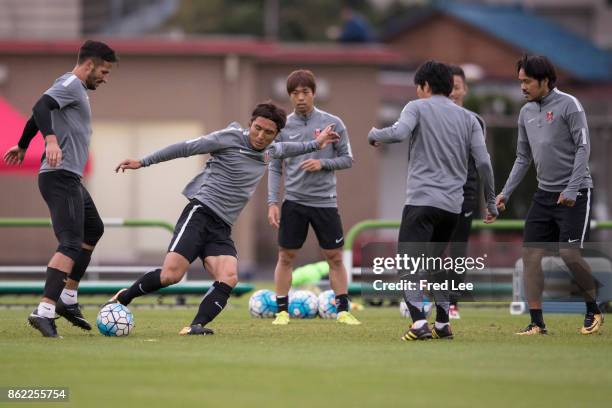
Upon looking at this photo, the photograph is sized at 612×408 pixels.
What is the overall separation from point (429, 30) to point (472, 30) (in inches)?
59.7

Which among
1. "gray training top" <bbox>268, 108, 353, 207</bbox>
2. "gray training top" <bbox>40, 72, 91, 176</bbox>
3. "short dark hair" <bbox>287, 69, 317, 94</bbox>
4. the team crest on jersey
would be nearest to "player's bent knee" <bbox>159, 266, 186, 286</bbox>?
"gray training top" <bbox>40, 72, 91, 176</bbox>

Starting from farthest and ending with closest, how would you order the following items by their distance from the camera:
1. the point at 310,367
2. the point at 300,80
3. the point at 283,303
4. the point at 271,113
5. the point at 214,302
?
the point at 283,303 → the point at 300,80 → the point at 271,113 → the point at 214,302 → the point at 310,367

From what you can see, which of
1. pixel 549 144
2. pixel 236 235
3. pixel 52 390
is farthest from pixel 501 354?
pixel 236 235

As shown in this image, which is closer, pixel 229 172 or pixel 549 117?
pixel 229 172

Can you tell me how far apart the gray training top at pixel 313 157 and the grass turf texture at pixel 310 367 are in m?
1.37

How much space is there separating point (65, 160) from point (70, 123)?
1.00 ft

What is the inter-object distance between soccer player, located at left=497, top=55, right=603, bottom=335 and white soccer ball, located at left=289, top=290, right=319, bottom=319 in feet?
9.44

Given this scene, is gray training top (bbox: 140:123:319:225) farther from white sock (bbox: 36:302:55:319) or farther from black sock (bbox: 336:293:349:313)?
black sock (bbox: 336:293:349:313)

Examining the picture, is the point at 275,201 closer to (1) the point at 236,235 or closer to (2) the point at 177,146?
(2) the point at 177,146

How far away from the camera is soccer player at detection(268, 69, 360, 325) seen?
42.4ft

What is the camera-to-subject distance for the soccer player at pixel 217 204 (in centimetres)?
1134

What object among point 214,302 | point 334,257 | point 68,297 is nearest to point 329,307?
point 334,257

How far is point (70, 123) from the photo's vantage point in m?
11.0

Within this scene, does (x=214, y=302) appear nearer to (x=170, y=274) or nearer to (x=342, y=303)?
(x=170, y=274)
